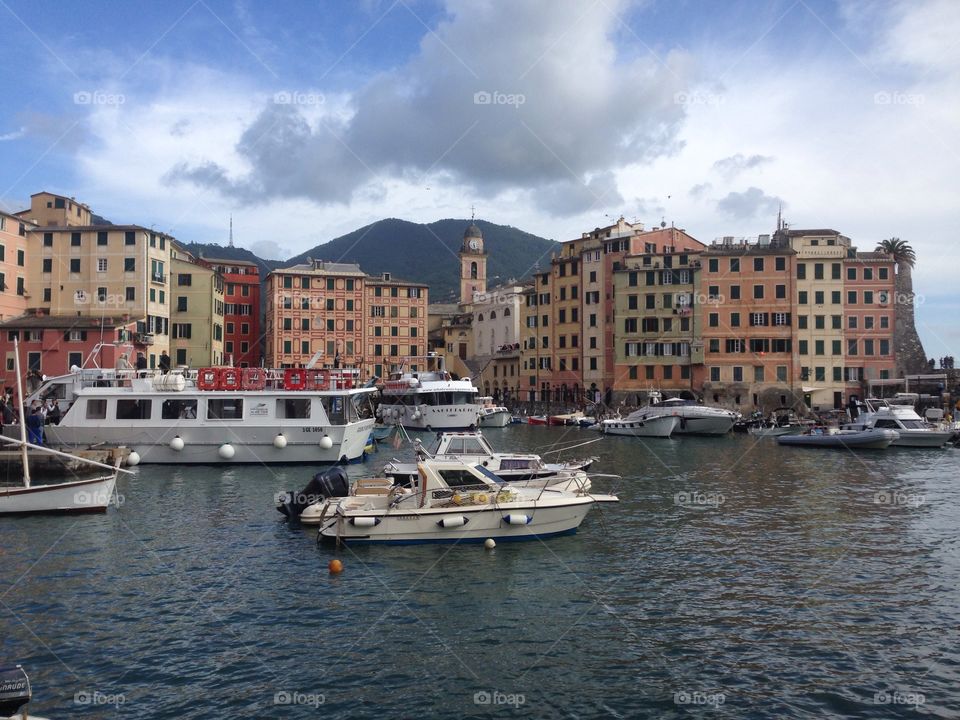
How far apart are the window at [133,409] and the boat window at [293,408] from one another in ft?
21.2

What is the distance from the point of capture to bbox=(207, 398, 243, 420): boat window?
122ft

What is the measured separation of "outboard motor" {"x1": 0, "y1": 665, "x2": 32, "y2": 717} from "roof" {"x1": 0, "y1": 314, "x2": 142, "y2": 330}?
5525 cm

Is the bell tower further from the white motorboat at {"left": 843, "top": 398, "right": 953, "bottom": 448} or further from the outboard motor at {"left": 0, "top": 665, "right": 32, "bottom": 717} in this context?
the outboard motor at {"left": 0, "top": 665, "right": 32, "bottom": 717}

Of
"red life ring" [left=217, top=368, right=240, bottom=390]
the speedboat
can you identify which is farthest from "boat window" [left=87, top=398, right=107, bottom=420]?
the speedboat

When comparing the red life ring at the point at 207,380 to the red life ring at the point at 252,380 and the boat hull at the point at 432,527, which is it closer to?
the red life ring at the point at 252,380

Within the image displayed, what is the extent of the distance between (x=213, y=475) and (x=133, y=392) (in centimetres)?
687

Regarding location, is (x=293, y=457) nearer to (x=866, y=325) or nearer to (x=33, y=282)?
(x=33, y=282)

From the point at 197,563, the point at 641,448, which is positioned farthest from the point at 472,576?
the point at 641,448

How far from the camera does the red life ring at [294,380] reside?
3775cm

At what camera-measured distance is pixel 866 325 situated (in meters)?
79.8

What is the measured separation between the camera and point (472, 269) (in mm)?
133125

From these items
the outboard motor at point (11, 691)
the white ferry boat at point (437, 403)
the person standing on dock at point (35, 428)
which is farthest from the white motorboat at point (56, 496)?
the white ferry boat at point (437, 403)

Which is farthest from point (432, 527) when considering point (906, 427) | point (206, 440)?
point (906, 427)

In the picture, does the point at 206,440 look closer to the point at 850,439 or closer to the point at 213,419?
the point at 213,419
